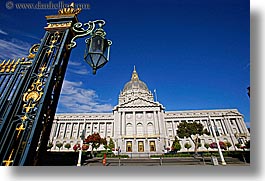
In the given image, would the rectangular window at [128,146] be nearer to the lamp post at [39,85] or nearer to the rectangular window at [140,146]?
the rectangular window at [140,146]

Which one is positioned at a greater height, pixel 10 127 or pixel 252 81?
pixel 252 81

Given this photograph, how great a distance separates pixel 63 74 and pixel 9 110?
2.85 ft

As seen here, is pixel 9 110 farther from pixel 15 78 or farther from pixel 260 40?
pixel 260 40

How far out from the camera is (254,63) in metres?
2.53

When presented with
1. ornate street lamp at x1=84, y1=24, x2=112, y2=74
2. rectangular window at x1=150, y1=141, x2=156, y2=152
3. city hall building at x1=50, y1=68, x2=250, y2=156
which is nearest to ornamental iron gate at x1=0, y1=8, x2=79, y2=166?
ornate street lamp at x1=84, y1=24, x2=112, y2=74

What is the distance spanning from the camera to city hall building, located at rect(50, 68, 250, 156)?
23.4 meters

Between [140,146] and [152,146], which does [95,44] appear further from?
[140,146]

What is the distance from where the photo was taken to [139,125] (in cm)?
2570

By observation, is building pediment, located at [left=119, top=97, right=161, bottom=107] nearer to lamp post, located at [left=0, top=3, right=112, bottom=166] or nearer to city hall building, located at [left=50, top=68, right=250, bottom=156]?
city hall building, located at [left=50, top=68, right=250, bottom=156]

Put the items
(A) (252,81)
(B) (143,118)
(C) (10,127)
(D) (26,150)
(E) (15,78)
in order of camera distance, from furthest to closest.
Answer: (B) (143,118) → (A) (252,81) → (E) (15,78) → (C) (10,127) → (D) (26,150)

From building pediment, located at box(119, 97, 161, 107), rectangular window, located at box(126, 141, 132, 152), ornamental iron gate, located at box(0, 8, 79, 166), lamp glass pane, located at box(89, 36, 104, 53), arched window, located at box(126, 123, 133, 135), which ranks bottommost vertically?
ornamental iron gate, located at box(0, 8, 79, 166)

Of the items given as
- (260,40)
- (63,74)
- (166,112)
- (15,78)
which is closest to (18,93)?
(15,78)

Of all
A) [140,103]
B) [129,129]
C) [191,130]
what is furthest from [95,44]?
[140,103]

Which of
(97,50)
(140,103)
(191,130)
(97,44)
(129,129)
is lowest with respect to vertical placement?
(97,50)
